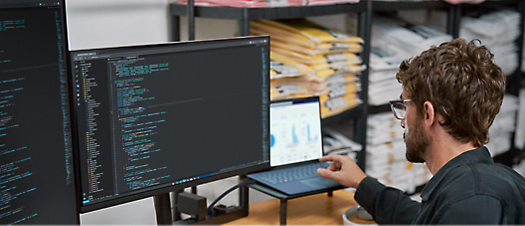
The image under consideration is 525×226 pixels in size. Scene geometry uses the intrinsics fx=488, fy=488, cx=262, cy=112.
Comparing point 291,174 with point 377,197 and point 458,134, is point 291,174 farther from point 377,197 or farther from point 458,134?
point 458,134

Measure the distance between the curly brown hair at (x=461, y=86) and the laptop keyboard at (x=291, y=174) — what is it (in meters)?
0.52

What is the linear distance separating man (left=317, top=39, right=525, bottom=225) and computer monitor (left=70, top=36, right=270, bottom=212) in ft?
1.27

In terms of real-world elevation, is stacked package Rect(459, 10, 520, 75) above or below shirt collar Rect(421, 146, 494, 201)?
above

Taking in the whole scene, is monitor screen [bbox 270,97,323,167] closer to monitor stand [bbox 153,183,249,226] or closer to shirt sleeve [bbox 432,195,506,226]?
monitor stand [bbox 153,183,249,226]

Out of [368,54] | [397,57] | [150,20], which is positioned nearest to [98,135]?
[150,20]

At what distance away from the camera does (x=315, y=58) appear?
182cm

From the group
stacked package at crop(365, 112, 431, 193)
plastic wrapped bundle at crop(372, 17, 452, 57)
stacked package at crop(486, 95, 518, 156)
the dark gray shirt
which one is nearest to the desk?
the dark gray shirt

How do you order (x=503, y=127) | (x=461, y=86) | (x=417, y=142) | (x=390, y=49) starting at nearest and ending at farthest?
1. (x=461, y=86)
2. (x=417, y=142)
3. (x=390, y=49)
4. (x=503, y=127)

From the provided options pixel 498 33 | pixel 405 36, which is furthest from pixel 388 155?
pixel 498 33

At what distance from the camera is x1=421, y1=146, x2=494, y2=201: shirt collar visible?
1004 mm

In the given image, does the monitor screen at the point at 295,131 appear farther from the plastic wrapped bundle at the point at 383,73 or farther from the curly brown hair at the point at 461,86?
the plastic wrapped bundle at the point at 383,73

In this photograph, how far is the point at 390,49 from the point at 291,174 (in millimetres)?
1011

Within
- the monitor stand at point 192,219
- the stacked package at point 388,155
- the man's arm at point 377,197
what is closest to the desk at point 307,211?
the monitor stand at point 192,219

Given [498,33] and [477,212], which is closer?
[477,212]
